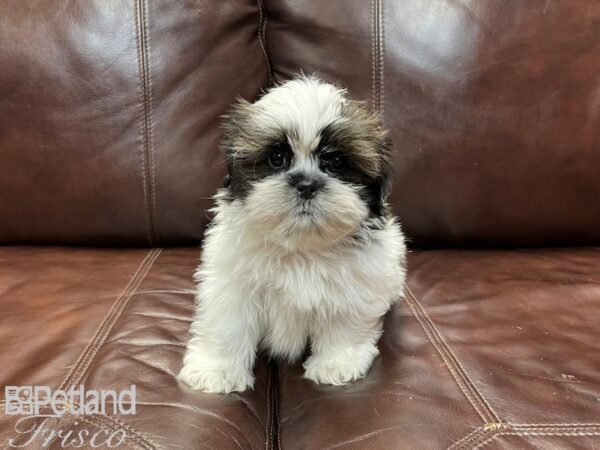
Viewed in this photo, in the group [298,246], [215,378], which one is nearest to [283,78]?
[298,246]

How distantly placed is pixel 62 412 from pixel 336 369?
553 mm

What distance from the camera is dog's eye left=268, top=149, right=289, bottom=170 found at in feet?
4.06

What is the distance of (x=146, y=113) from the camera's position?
5.97 ft

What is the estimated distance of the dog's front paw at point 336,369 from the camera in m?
1.27

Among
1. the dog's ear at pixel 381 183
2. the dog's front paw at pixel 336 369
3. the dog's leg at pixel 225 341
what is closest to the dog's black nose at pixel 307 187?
the dog's ear at pixel 381 183

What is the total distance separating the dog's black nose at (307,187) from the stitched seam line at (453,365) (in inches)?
18.5

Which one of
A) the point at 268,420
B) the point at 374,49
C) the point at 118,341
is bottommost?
the point at 268,420

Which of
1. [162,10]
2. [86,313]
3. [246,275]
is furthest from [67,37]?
[246,275]

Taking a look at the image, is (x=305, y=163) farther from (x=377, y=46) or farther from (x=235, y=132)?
(x=377, y=46)

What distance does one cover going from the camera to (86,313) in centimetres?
145

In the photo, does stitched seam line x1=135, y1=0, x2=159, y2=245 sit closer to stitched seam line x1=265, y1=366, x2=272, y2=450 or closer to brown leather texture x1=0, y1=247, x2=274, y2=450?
brown leather texture x1=0, y1=247, x2=274, y2=450

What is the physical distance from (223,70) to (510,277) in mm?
1064

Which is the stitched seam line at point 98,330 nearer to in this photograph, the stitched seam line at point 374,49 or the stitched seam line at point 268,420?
the stitched seam line at point 268,420

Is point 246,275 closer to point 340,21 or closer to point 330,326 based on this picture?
point 330,326
